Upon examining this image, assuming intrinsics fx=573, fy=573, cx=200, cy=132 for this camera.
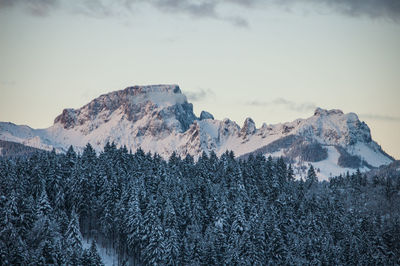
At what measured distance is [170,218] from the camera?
3740 inches

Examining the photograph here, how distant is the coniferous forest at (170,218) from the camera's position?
276 ft

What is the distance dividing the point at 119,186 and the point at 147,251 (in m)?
21.3

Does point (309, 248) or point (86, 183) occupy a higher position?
point (86, 183)

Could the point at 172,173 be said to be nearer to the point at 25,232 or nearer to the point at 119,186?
the point at 119,186

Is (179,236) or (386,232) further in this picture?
(386,232)

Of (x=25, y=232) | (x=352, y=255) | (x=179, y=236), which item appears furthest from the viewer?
(x=352, y=255)

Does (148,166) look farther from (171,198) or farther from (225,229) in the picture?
(225,229)

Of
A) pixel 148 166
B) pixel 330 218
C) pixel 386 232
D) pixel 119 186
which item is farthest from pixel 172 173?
pixel 386 232

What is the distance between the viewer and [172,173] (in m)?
120

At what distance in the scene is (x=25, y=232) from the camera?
83062 millimetres

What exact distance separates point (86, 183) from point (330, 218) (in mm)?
53694

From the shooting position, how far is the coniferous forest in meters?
84.0

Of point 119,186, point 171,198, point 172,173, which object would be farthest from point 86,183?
point 172,173

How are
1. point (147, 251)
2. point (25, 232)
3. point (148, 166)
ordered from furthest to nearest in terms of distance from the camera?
1. point (148, 166)
2. point (147, 251)
3. point (25, 232)
